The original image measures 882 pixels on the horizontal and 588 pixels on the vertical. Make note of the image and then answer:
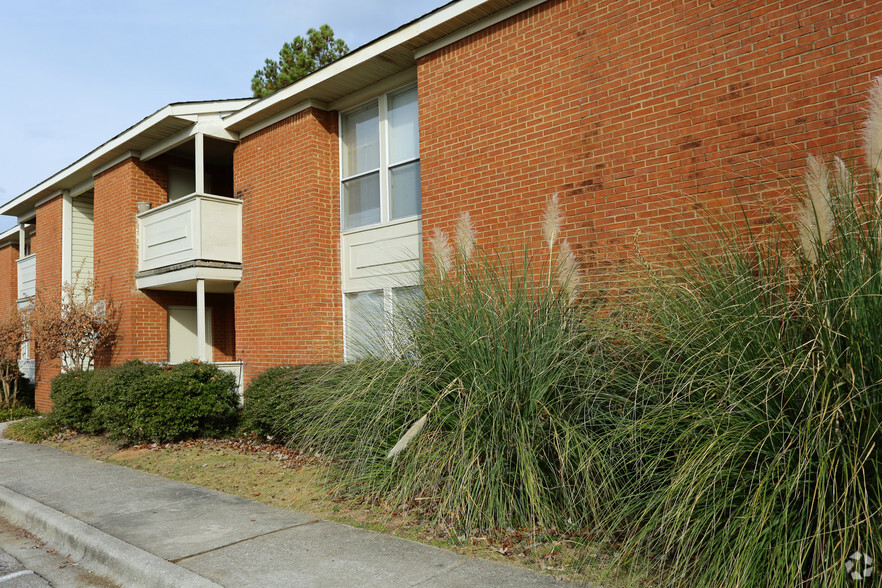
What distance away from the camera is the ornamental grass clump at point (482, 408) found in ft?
14.4

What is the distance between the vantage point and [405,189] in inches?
368

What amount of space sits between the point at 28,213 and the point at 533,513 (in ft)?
61.5

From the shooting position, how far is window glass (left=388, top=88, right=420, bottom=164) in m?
9.22

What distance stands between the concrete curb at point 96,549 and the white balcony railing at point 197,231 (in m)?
5.39

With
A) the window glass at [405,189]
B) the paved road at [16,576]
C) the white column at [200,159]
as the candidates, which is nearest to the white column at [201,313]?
the white column at [200,159]

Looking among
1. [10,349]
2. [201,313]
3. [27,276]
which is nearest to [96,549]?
[201,313]

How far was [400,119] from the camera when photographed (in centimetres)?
946

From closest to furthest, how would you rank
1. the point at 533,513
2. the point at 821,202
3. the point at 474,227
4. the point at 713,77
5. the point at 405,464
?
the point at 821,202, the point at 533,513, the point at 405,464, the point at 713,77, the point at 474,227

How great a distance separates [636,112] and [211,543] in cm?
538

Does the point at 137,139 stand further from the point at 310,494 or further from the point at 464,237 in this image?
the point at 464,237

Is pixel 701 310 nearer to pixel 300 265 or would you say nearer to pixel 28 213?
pixel 300 265

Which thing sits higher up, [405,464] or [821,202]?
[821,202]

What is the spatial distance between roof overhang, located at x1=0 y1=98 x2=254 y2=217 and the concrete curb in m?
7.21

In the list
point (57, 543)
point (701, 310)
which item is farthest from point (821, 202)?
point (57, 543)
